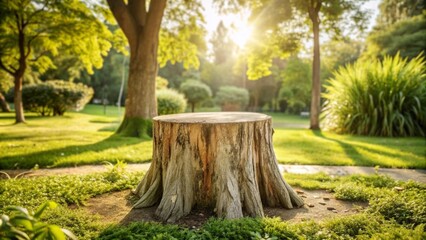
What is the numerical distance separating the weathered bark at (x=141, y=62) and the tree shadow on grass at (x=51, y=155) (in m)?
1.04

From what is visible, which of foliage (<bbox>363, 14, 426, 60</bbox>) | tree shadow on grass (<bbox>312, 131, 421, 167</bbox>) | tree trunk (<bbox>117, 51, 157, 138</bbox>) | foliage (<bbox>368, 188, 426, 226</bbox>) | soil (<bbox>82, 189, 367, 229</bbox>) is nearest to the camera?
foliage (<bbox>368, 188, 426, 226</bbox>)

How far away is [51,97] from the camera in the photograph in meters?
18.3

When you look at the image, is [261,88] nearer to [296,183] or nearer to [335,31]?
[335,31]

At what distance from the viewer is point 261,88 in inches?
1570

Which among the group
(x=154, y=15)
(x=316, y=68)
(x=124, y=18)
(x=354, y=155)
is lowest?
(x=354, y=155)

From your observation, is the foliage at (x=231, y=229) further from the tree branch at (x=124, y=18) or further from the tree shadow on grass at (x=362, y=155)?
the tree branch at (x=124, y=18)

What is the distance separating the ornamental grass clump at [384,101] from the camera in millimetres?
9039

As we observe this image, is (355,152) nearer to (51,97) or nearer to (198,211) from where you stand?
(198,211)

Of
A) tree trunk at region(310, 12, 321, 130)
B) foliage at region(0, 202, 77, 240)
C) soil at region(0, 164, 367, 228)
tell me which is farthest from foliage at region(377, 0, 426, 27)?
foliage at region(0, 202, 77, 240)

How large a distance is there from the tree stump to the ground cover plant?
1.04 feet

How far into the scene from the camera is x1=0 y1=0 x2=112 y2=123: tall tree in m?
11.7

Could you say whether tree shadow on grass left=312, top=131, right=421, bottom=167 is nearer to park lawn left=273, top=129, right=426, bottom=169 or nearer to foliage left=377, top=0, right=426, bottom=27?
park lawn left=273, top=129, right=426, bottom=169

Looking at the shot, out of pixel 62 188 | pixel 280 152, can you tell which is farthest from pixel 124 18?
pixel 62 188

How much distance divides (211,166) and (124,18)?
7037 mm
